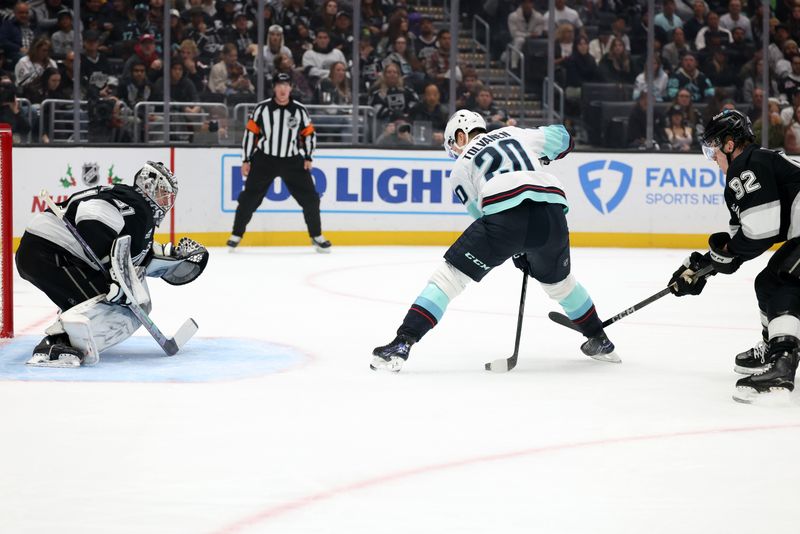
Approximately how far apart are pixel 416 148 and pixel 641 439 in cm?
722

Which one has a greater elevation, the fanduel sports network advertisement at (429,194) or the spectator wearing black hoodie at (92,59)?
the spectator wearing black hoodie at (92,59)

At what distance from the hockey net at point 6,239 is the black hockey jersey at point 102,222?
0.64 meters

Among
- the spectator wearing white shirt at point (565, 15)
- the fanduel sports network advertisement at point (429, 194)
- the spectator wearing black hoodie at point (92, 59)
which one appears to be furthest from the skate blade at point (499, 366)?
the spectator wearing white shirt at point (565, 15)

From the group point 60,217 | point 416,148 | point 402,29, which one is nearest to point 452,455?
point 60,217

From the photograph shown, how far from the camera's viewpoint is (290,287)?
7348 mm

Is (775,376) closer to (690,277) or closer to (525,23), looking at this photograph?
(690,277)

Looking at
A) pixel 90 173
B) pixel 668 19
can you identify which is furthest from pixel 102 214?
pixel 668 19

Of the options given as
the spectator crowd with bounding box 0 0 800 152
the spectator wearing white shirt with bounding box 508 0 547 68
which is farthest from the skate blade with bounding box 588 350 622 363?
the spectator wearing white shirt with bounding box 508 0 547 68

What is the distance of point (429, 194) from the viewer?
10461 millimetres

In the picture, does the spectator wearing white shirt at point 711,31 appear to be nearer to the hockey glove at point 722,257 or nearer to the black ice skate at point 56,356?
the hockey glove at point 722,257

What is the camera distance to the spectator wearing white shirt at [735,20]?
1210 cm

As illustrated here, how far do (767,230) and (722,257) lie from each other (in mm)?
265

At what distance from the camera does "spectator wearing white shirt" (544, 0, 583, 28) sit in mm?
11328

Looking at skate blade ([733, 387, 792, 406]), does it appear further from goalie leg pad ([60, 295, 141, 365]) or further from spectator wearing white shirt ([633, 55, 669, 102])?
spectator wearing white shirt ([633, 55, 669, 102])
